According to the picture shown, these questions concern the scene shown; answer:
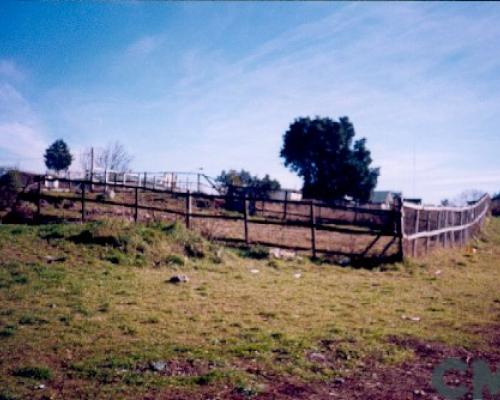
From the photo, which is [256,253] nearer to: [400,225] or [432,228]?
[400,225]

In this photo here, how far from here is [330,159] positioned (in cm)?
4544

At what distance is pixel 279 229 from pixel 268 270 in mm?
7097

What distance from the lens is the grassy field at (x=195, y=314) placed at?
406 cm

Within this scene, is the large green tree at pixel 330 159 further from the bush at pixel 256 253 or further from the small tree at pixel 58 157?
the small tree at pixel 58 157

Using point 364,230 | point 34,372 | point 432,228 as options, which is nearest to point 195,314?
point 34,372

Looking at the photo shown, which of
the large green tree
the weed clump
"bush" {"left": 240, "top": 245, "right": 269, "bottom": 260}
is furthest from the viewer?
A: the large green tree

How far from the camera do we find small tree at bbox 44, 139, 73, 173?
68.3 meters

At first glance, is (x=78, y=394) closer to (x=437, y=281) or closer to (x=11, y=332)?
(x=11, y=332)

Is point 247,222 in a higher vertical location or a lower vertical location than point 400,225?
lower

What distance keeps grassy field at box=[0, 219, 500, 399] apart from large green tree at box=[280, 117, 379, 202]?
107 feet

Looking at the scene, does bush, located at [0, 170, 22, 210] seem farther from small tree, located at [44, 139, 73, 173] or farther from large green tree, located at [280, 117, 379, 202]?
small tree, located at [44, 139, 73, 173]

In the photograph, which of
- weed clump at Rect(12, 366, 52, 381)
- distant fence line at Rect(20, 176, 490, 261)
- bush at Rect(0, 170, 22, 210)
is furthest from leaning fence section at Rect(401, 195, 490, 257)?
bush at Rect(0, 170, 22, 210)

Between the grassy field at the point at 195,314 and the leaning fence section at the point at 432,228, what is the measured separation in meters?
0.99

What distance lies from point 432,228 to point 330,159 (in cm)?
3187
